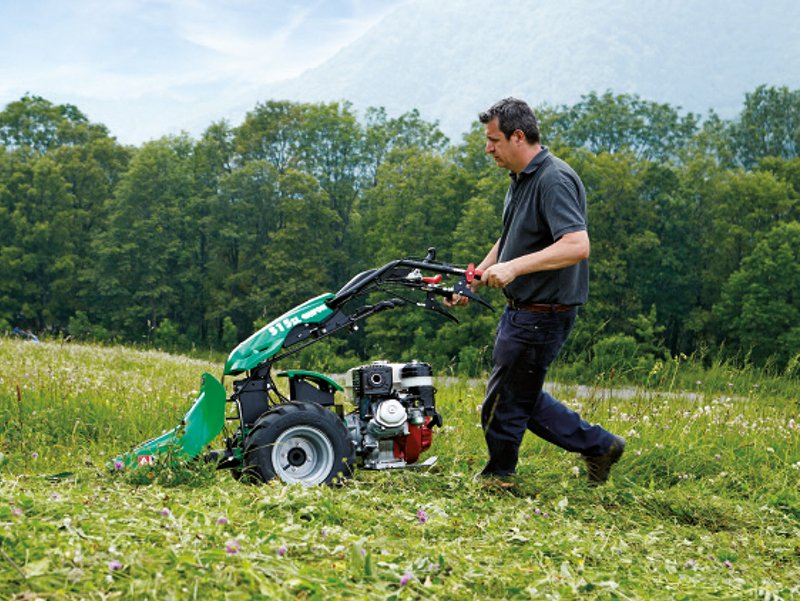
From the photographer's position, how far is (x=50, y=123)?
2048 inches

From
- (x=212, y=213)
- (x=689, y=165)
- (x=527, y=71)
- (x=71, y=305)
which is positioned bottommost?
(x=71, y=305)

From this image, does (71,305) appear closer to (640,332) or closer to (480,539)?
(640,332)

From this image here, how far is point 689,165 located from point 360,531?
41.7 metres

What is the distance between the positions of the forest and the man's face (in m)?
29.3

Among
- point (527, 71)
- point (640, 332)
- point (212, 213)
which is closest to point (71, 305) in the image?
point (212, 213)

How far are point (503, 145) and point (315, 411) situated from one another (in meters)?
1.89

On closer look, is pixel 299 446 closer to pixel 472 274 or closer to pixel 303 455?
pixel 303 455

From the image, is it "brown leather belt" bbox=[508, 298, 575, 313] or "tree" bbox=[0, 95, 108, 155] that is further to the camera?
"tree" bbox=[0, 95, 108, 155]

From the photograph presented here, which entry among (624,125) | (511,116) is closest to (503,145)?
(511,116)

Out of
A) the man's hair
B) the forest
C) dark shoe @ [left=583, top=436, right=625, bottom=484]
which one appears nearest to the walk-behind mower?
the man's hair

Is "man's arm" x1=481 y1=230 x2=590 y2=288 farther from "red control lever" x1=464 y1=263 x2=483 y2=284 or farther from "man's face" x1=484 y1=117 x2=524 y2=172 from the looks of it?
"man's face" x1=484 y1=117 x2=524 y2=172

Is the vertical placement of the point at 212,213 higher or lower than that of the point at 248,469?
higher

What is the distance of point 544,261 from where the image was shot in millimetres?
4684

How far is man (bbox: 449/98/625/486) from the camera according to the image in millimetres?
4816
